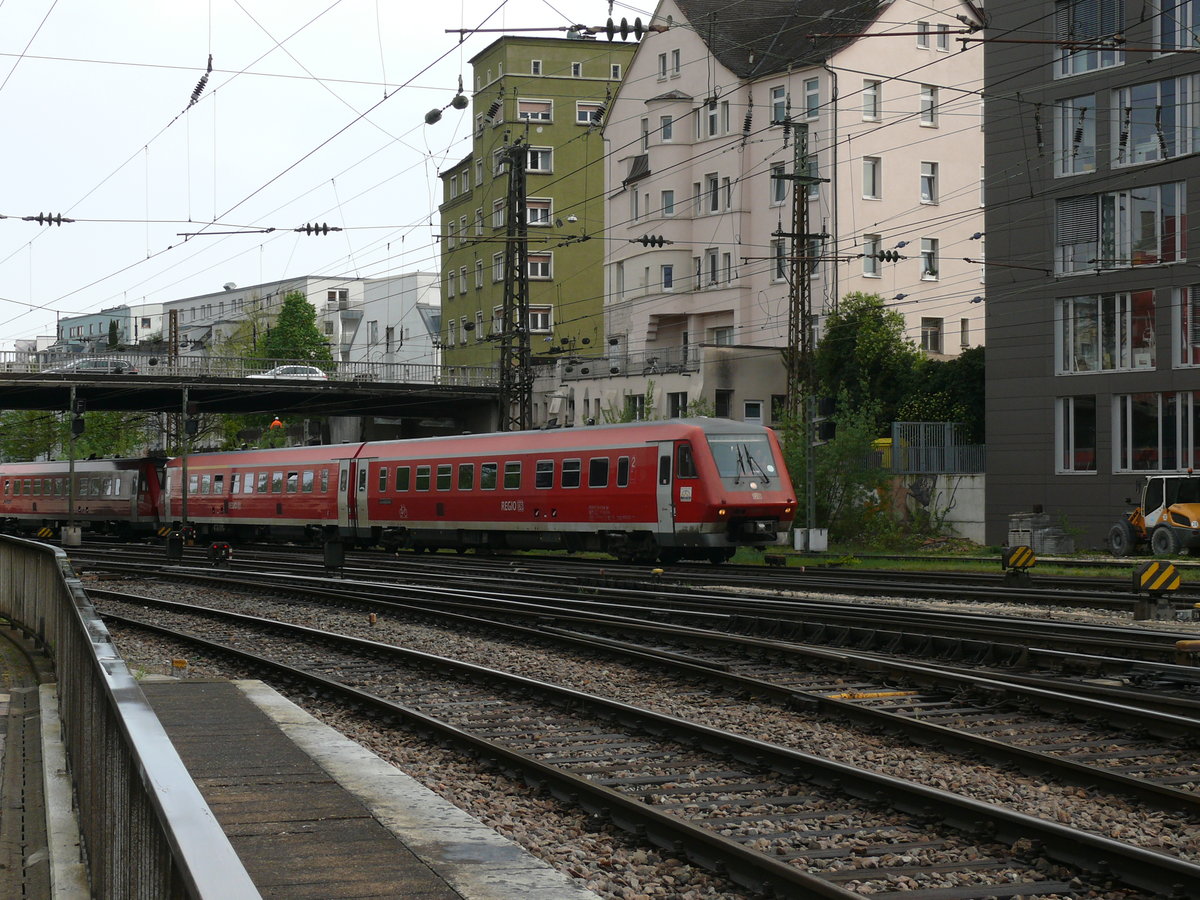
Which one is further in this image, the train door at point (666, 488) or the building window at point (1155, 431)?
the building window at point (1155, 431)

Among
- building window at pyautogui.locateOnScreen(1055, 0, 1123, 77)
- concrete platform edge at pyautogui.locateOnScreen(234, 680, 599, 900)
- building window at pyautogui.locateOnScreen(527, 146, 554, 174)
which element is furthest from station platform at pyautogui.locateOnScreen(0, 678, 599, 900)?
building window at pyautogui.locateOnScreen(527, 146, 554, 174)

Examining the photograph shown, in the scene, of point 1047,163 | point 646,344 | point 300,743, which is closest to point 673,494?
point 1047,163

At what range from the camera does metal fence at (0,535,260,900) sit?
112 inches

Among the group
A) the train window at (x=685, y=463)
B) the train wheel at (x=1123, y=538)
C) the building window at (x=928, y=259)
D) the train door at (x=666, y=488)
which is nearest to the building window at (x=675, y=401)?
the building window at (x=928, y=259)

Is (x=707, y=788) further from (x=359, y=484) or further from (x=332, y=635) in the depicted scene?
(x=359, y=484)

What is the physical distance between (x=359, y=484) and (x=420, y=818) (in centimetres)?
3487

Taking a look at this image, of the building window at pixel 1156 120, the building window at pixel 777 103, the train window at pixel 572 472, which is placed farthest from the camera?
the building window at pixel 777 103

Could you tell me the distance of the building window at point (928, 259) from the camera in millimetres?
55562

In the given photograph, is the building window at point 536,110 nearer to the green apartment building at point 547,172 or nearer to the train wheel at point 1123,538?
the green apartment building at point 547,172

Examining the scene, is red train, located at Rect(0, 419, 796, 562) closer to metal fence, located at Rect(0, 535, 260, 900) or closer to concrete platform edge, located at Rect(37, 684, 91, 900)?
concrete platform edge, located at Rect(37, 684, 91, 900)

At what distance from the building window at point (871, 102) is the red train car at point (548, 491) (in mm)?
24278

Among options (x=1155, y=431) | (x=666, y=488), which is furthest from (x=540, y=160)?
(x=666, y=488)

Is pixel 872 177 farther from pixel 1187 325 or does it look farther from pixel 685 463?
pixel 685 463

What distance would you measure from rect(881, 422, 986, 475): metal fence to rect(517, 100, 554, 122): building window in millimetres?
34426
